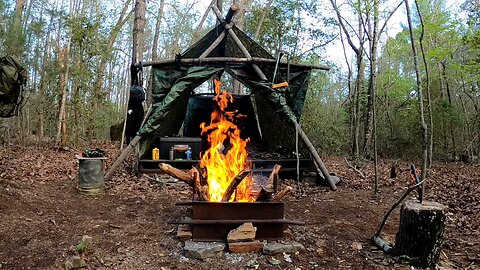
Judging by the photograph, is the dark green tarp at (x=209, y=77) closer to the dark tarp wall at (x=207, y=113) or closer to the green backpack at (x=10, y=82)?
the dark tarp wall at (x=207, y=113)

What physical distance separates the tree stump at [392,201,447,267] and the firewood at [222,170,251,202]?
5.39 feet

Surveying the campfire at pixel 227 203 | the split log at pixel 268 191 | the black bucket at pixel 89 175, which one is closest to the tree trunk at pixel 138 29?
the black bucket at pixel 89 175

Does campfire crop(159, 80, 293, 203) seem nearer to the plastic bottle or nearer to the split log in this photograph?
the split log

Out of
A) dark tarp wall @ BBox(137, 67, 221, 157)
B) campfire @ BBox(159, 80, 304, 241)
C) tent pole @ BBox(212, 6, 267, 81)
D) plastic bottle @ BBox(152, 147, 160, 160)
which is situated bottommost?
campfire @ BBox(159, 80, 304, 241)

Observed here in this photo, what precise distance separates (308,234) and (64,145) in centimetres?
793

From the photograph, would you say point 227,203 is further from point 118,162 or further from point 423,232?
point 118,162

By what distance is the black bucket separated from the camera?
18.6ft

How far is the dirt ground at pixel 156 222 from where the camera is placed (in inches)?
133

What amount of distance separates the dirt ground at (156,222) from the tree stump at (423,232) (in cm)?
15

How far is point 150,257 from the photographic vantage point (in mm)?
3418

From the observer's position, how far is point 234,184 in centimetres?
405

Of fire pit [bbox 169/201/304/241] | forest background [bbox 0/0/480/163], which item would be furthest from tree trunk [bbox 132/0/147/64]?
fire pit [bbox 169/201/304/241]

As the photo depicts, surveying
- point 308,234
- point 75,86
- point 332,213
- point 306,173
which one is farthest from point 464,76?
point 75,86

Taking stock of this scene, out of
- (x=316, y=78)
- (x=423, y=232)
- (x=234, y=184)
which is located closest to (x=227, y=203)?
(x=234, y=184)
